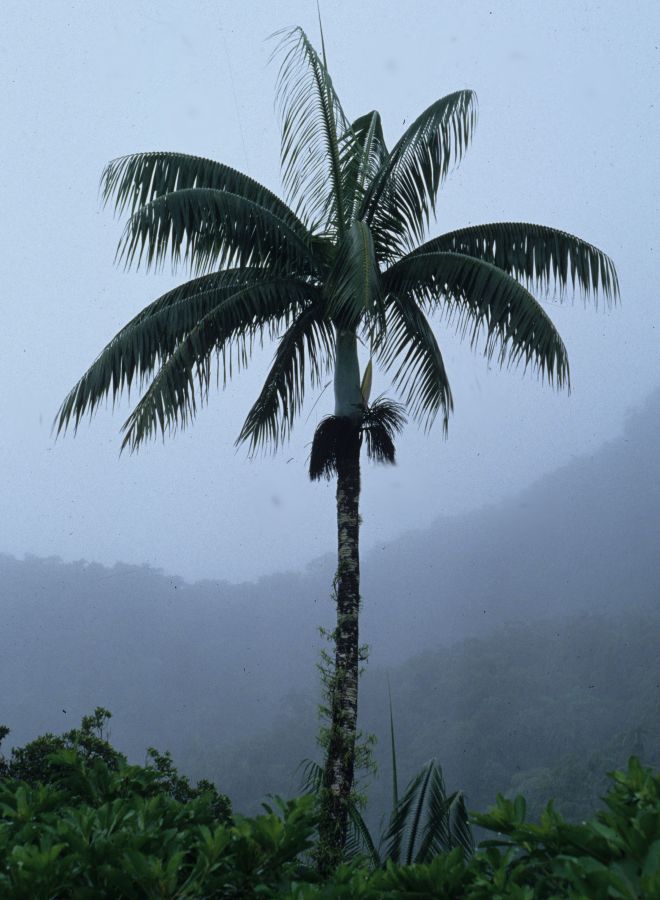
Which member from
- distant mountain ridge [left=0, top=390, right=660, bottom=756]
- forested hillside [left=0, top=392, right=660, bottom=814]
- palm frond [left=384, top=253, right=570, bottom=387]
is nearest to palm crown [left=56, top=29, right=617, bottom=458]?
palm frond [left=384, top=253, right=570, bottom=387]

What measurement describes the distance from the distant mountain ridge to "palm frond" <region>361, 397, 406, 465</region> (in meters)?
86.1

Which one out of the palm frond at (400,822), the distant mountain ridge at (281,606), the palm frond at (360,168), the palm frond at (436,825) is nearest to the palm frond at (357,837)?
the palm frond at (400,822)

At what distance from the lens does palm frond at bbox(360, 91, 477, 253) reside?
9.34 metres

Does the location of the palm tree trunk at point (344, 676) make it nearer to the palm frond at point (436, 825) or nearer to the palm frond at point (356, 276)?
the palm frond at point (436, 825)

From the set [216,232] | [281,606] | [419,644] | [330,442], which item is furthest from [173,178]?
[281,606]

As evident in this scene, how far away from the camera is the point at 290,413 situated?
33.2 ft

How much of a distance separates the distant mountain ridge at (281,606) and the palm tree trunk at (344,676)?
86548 millimetres

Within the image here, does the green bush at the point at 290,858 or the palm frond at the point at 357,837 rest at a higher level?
the green bush at the point at 290,858

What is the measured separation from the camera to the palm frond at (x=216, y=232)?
8352mm

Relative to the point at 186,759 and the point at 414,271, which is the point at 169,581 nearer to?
the point at 186,759

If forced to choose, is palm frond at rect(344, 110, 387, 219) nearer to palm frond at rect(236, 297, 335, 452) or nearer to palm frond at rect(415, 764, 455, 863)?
palm frond at rect(236, 297, 335, 452)

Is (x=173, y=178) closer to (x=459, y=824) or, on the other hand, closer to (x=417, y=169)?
(x=417, y=169)

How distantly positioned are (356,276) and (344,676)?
12.5 feet

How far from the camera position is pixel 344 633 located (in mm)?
8344
